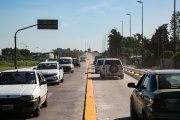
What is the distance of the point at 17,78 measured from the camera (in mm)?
12898

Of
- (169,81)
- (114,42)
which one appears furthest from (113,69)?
(114,42)

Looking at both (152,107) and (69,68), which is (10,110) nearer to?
(152,107)

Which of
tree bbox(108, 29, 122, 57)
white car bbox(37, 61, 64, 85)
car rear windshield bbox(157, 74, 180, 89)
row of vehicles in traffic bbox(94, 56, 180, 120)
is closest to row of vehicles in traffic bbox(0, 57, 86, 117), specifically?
row of vehicles in traffic bbox(94, 56, 180, 120)

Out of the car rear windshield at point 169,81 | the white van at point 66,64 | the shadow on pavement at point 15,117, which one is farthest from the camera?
the white van at point 66,64

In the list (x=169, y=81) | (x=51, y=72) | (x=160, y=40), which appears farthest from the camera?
(x=160, y=40)

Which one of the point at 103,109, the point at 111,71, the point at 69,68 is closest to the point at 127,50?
the point at 69,68

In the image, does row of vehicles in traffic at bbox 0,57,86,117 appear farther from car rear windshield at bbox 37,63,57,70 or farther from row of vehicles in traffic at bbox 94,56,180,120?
car rear windshield at bbox 37,63,57,70

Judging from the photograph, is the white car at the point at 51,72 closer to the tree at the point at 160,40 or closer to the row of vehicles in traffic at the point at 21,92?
the row of vehicles in traffic at the point at 21,92

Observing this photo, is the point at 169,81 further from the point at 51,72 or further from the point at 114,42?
the point at 114,42

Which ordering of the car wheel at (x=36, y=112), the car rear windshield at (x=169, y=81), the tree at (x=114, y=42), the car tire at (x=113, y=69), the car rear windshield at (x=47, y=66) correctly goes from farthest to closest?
the tree at (x=114, y=42)
the car tire at (x=113, y=69)
the car rear windshield at (x=47, y=66)
the car wheel at (x=36, y=112)
the car rear windshield at (x=169, y=81)

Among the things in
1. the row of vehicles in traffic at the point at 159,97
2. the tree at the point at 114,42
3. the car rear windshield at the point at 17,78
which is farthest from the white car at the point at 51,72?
the tree at the point at 114,42

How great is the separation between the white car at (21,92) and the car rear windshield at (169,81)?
4022mm

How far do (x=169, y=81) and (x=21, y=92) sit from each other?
4.41m

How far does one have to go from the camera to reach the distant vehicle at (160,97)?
762 cm
